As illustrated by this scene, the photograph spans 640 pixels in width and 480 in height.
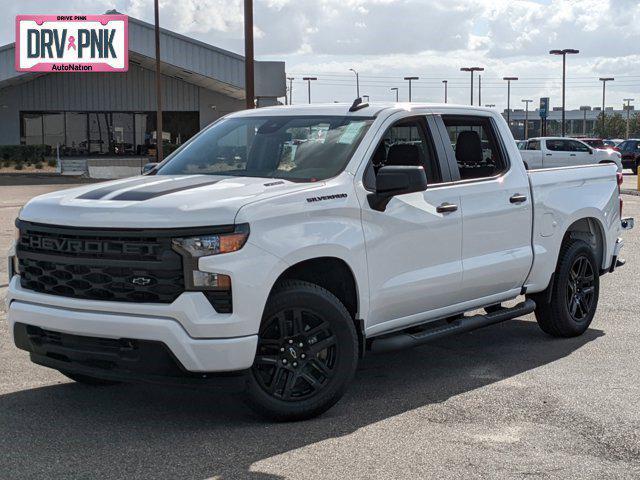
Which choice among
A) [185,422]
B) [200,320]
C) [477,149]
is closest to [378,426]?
[185,422]

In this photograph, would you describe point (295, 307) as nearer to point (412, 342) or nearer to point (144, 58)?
point (412, 342)

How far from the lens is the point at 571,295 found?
314 inches

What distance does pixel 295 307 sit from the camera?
538 cm

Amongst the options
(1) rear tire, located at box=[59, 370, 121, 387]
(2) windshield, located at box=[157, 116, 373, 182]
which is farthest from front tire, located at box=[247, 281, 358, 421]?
(1) rear tire, located at box=[59, 370, 121, 387]

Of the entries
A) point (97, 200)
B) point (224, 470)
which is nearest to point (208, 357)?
point (224, 470)

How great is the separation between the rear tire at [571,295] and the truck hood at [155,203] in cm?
297

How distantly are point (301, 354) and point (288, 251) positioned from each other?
0.63m

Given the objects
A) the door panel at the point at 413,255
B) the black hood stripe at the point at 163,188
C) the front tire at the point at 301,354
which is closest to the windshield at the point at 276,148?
the black hood stripe at the point at 163,188

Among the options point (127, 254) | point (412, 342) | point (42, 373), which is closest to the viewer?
point (127, 254)

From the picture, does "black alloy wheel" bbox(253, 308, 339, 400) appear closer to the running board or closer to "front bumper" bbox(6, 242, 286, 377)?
"front bumper" bbox(6, 242, 286, 377)

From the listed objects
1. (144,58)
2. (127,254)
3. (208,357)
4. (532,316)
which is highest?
(144,58)

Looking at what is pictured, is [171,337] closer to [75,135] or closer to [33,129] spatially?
[75,135]

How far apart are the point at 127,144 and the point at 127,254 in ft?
175

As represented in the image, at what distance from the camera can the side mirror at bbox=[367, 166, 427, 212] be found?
5.79 m
